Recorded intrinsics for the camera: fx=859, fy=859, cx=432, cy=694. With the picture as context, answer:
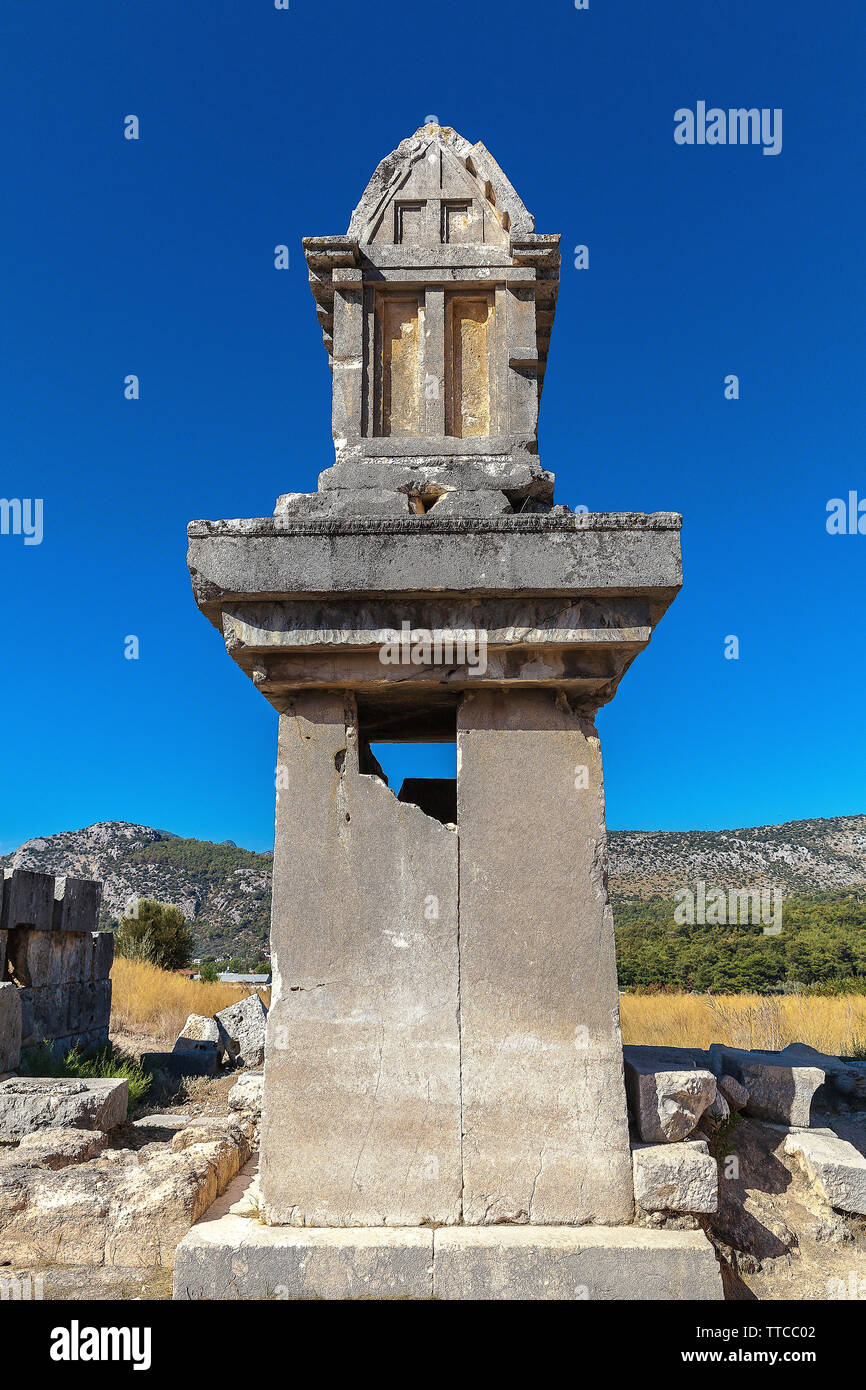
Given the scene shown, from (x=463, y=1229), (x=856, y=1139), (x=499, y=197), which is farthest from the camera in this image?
(x=856, y=1139)

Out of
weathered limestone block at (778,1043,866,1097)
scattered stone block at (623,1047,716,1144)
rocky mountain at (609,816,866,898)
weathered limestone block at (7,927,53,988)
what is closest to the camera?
scattered stone block at (623,1047,716,1144)

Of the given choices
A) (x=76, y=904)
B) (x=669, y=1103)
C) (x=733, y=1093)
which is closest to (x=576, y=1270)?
(x=669, y=1103)

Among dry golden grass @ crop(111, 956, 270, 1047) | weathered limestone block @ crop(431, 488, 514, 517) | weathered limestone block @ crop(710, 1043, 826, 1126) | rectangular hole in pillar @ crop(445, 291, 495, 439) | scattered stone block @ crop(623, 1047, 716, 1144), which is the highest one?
rectangular hole in pillar @ crop(445, 291, 495, 439)

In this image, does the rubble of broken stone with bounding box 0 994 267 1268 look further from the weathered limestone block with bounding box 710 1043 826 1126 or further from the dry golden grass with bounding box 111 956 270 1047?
the dry golden grass with bounding box 111 956 270 1047

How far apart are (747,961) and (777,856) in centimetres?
1604

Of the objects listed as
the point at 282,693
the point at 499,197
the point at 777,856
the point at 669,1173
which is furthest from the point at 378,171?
the point at 777,856

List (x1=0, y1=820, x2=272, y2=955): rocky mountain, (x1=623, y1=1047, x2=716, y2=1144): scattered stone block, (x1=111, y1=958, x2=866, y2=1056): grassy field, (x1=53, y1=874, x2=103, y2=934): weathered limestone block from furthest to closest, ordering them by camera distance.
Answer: (x1=0, y1=820, x2=272, y2=955): rocky mountain, (x1=53, y1=874, x2=103, y2=934): weathered limestone block, (x1=111, y1=958, x2=866, y2=1056): grassy field, (x1=623, y1=1047, x2=716, y2=1144): scattered stone block

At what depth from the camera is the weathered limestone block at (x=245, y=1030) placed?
10172mm

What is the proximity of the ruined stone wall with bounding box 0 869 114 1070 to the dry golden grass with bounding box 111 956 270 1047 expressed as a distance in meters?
1.95

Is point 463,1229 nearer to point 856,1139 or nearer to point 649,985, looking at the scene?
point 856,1139

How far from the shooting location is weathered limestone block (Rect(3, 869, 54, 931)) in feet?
31.0

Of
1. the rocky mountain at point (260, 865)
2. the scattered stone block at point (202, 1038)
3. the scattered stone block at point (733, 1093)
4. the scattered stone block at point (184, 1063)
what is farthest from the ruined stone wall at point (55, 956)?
the rocky mountain at point (260, 865)

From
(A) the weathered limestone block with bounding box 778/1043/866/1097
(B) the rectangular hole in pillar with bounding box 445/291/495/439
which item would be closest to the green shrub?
(A) the weathered limestone block with bounding box 778/1043/866/1097
